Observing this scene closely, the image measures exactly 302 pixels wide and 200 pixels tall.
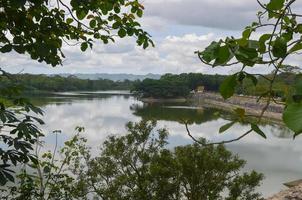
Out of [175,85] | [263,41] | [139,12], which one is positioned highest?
[139,12]

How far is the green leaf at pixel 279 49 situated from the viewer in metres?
0.55

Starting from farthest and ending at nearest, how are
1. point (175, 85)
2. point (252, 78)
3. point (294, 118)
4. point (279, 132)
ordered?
point (175, 85)
point (279, 132)
point (252, 78)
point (294, 118)

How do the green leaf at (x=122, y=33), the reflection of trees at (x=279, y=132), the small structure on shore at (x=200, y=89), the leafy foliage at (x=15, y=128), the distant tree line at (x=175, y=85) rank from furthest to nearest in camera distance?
1. the small structure on shore at (x=200, y=89)
2. the distant tree line at (x=175, y=85)
3. the reflection of trees at (x=279, y=132)
4. the green leaf at (x=122, y=33)
5. the leafy foliage at (x=15, y=128)

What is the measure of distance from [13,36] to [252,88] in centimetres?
116

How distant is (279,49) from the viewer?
0.55 metres

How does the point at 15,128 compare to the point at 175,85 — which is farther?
the point at 175,85

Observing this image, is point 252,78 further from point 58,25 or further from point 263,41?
point 58,25

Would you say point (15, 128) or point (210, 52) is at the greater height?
point (210, 52)

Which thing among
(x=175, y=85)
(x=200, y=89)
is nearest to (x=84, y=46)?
(x=175, y=85)

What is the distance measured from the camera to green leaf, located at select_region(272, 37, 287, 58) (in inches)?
21.6

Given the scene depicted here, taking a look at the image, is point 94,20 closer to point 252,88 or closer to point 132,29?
point 132,29

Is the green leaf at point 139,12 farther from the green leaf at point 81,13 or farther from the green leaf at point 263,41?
the green leaf at point 263,41

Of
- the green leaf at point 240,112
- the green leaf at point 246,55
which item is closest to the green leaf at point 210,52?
the green leaf at point 246,55

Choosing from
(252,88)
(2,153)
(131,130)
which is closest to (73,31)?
(2,153)
